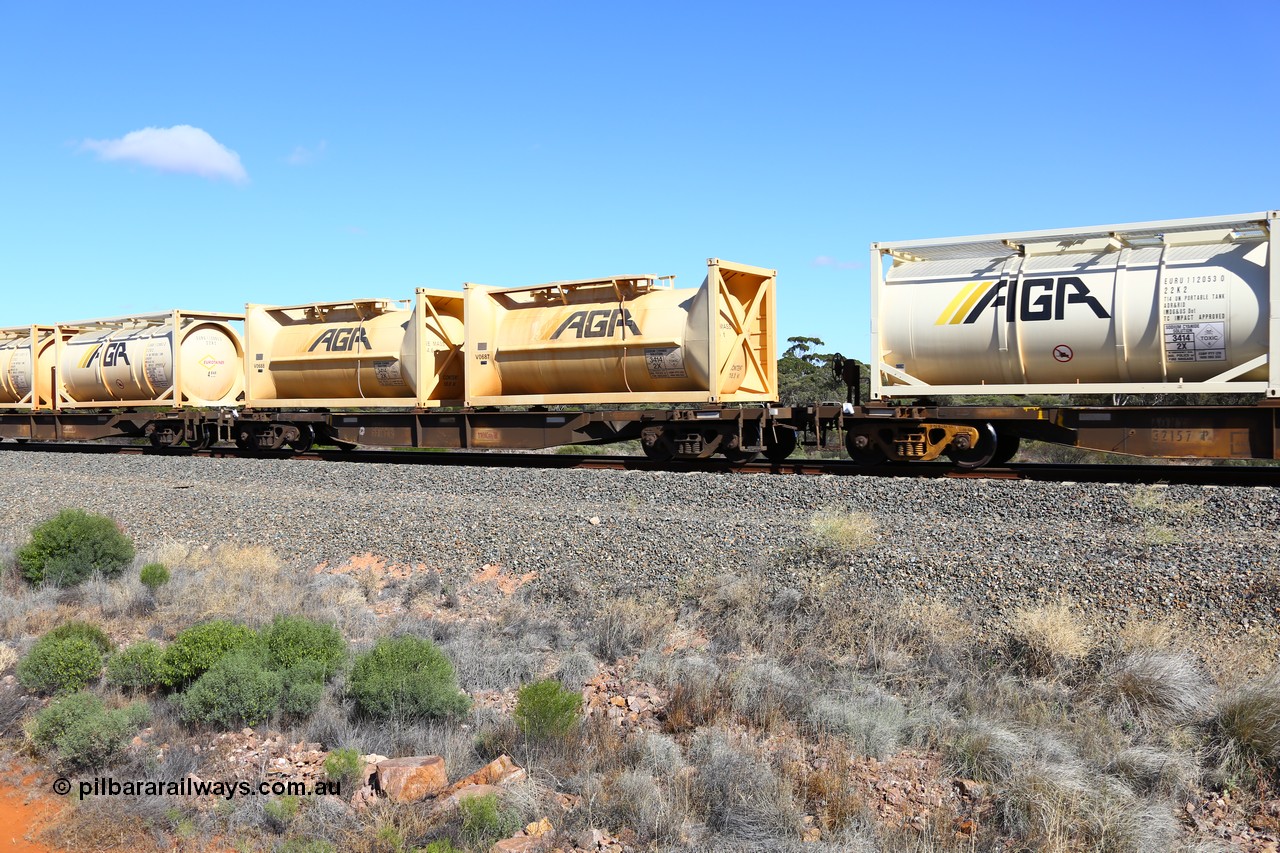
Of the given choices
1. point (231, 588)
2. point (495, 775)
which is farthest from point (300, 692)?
point (231, 588)

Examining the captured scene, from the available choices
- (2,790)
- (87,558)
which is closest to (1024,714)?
(2,790)

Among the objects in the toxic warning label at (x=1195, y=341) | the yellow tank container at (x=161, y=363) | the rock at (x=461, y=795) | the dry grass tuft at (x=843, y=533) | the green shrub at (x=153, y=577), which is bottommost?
the rock at (x=461, y=795)

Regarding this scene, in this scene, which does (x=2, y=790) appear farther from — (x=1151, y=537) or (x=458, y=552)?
(x=1151, y=537)

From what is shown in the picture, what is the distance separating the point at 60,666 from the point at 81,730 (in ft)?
4.90

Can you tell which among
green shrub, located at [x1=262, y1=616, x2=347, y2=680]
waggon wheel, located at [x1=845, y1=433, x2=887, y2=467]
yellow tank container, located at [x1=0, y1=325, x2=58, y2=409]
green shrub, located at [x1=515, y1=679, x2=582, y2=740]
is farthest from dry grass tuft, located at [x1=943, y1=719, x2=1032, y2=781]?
yellow tank container, located at [x1=0, y1=325, x2=58, y2=409]

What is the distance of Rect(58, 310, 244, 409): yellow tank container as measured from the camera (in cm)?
2478

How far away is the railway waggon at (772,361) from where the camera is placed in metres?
12.8

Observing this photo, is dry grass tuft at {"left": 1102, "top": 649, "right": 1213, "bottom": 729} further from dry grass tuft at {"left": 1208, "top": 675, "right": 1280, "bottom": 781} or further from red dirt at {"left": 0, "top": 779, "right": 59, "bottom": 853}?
red dirt at {"left": 0, "top": 779, "right": 59, "bottom": 853}

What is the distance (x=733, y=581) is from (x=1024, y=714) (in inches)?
129

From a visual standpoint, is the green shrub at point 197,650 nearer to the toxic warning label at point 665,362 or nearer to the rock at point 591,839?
the rock at point 591,839

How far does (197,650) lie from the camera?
7344mm

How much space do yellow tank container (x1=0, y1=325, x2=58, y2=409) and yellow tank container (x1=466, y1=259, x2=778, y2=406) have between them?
55.2 feet

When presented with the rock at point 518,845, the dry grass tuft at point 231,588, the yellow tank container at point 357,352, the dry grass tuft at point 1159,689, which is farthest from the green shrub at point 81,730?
the yellow tank container at point 357,352

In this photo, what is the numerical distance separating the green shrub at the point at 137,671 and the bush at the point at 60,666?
0.16m
